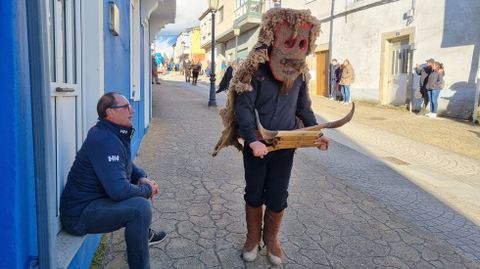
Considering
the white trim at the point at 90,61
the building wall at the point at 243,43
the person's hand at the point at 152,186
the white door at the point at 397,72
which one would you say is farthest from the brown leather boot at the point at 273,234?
the building wall at the point at 243,43

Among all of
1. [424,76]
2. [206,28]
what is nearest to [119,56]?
[424,76]

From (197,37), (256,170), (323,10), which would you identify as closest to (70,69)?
(256,170)

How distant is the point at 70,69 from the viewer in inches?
118

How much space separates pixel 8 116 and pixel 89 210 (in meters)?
0.93

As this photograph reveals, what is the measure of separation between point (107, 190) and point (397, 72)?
14.2 metres

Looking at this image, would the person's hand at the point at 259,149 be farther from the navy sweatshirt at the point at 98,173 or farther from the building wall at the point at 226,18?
the building wall at the point at 226,18

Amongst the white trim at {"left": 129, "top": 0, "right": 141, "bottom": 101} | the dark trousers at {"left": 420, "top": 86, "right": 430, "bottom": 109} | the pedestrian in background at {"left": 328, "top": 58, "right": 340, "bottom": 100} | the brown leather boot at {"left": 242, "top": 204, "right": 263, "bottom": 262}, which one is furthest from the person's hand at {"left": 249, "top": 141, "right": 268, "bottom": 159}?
the pedestrian in background at {"left": 328, "top": 58, "right": 340, "bottom": 100}

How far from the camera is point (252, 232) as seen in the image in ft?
10.5

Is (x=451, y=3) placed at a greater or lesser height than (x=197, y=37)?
lesser

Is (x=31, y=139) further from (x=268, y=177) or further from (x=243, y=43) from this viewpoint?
(x=243, y=43)

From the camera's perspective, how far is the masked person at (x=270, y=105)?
282 cm

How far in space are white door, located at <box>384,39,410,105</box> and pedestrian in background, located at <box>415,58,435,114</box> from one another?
42.4 inches

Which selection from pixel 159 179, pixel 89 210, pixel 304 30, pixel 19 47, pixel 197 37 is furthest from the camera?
pixel 197 37

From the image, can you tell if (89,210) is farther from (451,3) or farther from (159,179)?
(451,3)
